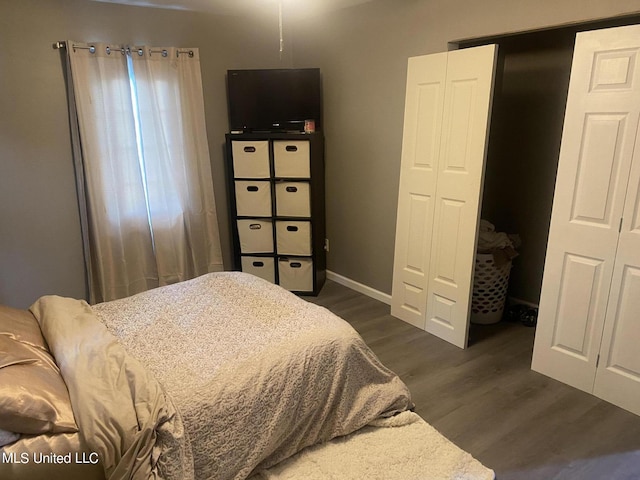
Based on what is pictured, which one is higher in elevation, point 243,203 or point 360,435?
point 243,203

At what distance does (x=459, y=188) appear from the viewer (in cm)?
299

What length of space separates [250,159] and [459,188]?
181 centimetres

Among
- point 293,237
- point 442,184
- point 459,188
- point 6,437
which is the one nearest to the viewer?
point 6,437

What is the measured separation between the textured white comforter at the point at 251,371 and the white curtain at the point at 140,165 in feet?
4.26

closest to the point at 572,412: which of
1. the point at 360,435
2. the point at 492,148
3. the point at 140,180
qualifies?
the point at 360,435

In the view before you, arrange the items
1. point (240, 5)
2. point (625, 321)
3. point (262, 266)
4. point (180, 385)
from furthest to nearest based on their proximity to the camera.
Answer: point (262, 266), point (240, 5), point (625, 321), point (180, 385)

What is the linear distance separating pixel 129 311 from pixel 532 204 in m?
3.09

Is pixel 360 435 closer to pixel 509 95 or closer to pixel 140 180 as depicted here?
pixel 140 180

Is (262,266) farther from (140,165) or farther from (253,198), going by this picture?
(140,165)

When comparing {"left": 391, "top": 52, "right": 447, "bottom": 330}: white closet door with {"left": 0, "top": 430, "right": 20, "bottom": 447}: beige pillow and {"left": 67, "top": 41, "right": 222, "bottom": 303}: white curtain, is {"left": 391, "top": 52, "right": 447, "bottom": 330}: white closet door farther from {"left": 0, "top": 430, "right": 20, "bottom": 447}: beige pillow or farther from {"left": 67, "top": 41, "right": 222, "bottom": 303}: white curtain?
{"left": 0, "top": 430, "right": 20, "bottom": 447}: beige pillow

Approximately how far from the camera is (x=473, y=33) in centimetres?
289

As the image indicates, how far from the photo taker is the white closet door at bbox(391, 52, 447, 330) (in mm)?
3072

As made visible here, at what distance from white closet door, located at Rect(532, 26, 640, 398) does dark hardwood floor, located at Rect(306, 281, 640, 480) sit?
0.23m

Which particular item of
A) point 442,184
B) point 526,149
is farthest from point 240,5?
point 526,149
